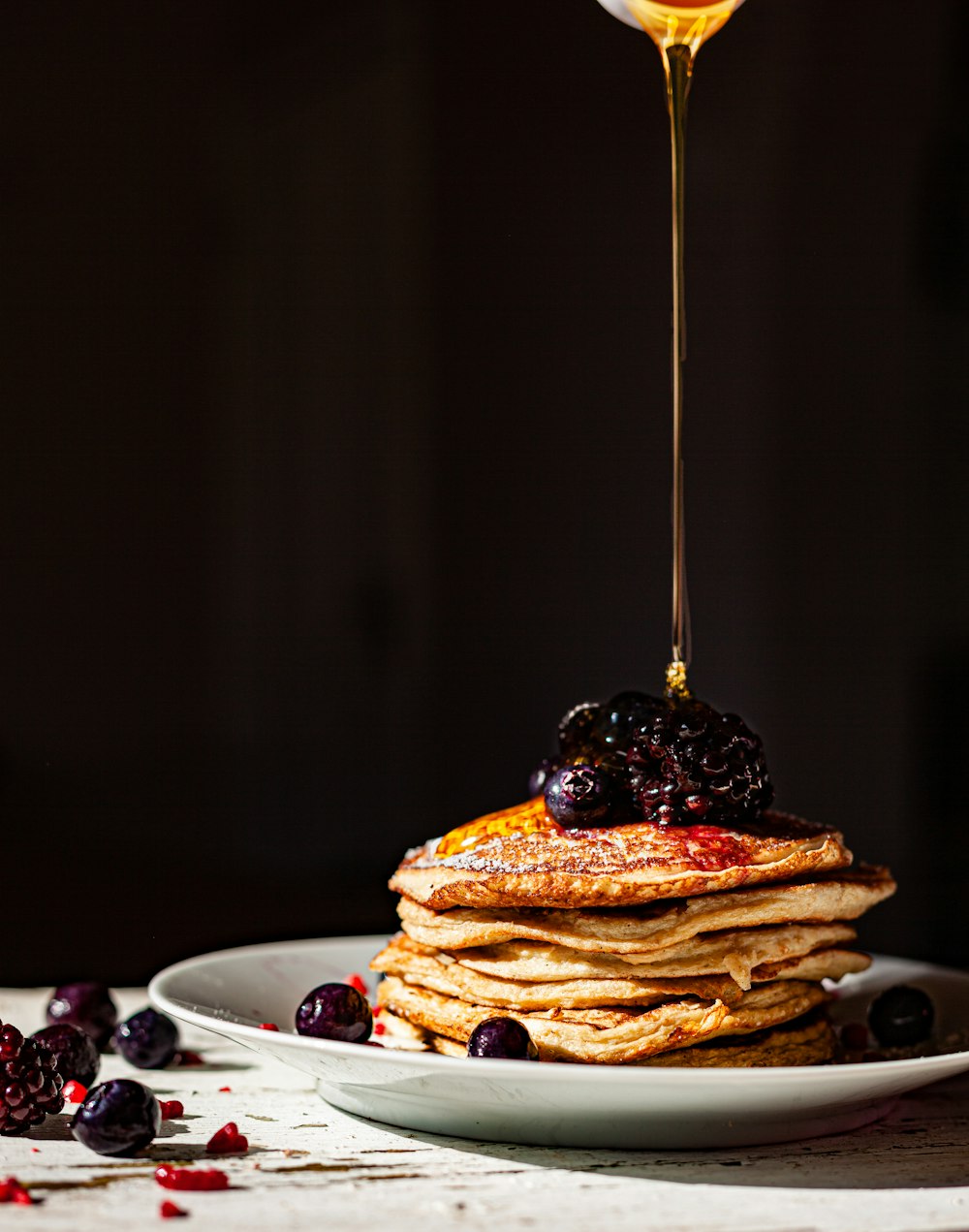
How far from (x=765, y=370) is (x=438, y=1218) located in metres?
2.03

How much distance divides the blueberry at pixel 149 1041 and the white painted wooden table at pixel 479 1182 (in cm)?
19

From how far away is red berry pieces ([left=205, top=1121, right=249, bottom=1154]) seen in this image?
1260 mm

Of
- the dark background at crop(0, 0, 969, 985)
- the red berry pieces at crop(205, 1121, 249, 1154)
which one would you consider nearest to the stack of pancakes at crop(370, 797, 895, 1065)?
the red berry pieces at crop(205, 1121, 249, 1154)

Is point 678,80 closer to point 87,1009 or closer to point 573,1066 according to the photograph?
point 573,1066

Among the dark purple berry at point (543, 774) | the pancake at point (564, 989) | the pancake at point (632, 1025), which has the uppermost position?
the dark purple berry at point (543, 774)

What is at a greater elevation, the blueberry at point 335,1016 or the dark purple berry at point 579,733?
the dark purple berry at point 579,733

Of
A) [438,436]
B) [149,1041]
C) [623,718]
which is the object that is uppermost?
[438,436]

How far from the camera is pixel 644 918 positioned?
1340 millimetres

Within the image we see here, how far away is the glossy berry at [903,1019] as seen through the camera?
162cm

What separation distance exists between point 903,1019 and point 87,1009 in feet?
3.01

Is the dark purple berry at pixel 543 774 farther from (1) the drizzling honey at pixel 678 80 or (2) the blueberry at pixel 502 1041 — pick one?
(2) the blueberry at pixel 502 1041

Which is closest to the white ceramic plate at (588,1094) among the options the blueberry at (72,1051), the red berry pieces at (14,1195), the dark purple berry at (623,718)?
the blueberry at (72,1051)

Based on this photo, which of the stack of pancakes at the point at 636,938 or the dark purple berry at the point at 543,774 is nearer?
the stack of pancakes at the point at 636,938

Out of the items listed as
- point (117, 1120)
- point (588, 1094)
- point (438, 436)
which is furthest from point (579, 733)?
point (438, 436)
